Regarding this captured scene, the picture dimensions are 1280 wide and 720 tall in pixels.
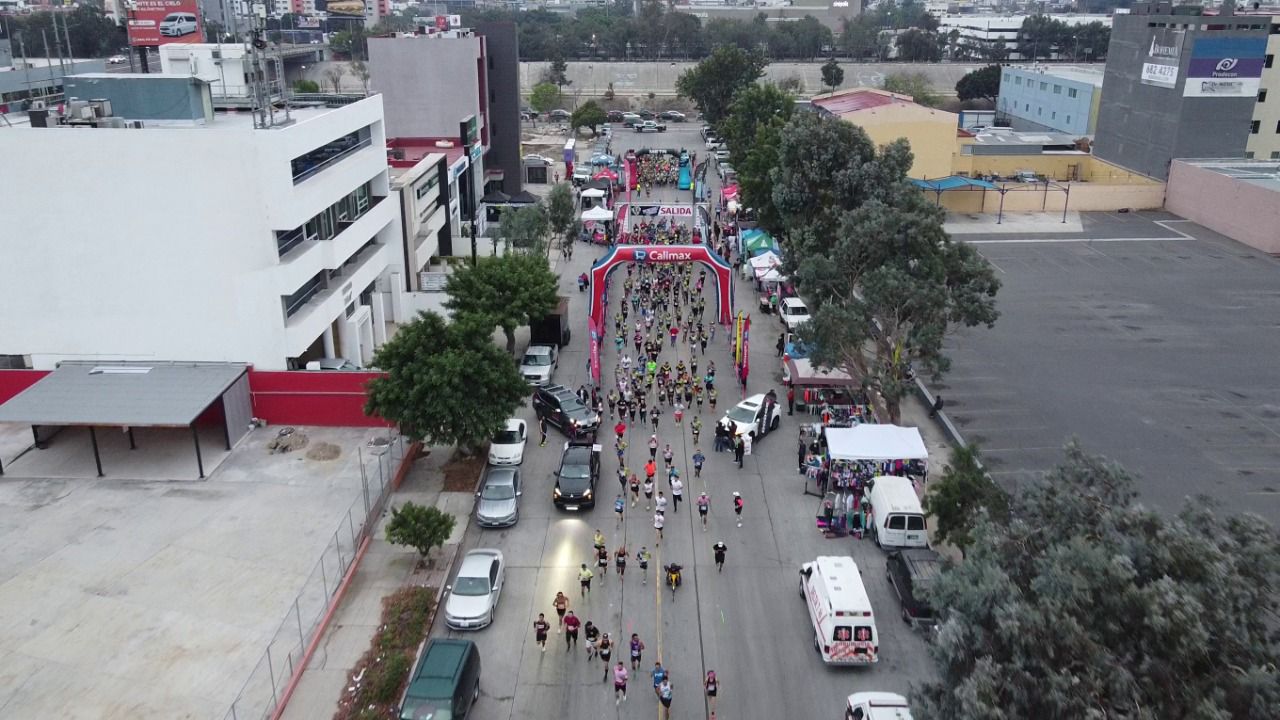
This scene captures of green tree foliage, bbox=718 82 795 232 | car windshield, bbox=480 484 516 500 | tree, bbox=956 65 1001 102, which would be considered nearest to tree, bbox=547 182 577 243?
green tree foliage, bbox=718 82 795 232

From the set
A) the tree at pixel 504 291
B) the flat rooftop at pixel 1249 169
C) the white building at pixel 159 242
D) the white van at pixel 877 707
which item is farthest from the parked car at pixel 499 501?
the flat rooftop at pixel 1249 169

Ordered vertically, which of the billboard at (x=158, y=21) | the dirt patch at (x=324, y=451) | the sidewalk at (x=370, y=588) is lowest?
the sidewalk at (x=370, y=588)

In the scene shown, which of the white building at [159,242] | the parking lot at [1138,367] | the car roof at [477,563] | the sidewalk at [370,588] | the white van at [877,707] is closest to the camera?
the white van at [877,707]

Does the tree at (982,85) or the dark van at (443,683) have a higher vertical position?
the tree at (982,85)

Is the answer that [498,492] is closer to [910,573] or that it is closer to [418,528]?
[418,528]

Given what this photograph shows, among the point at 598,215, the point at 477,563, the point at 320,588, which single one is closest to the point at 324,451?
the point at 320,588

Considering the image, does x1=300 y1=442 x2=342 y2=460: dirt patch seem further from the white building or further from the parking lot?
the parking lot

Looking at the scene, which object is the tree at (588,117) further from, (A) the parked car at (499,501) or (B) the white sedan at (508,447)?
(A) the parked car at (499,501)
